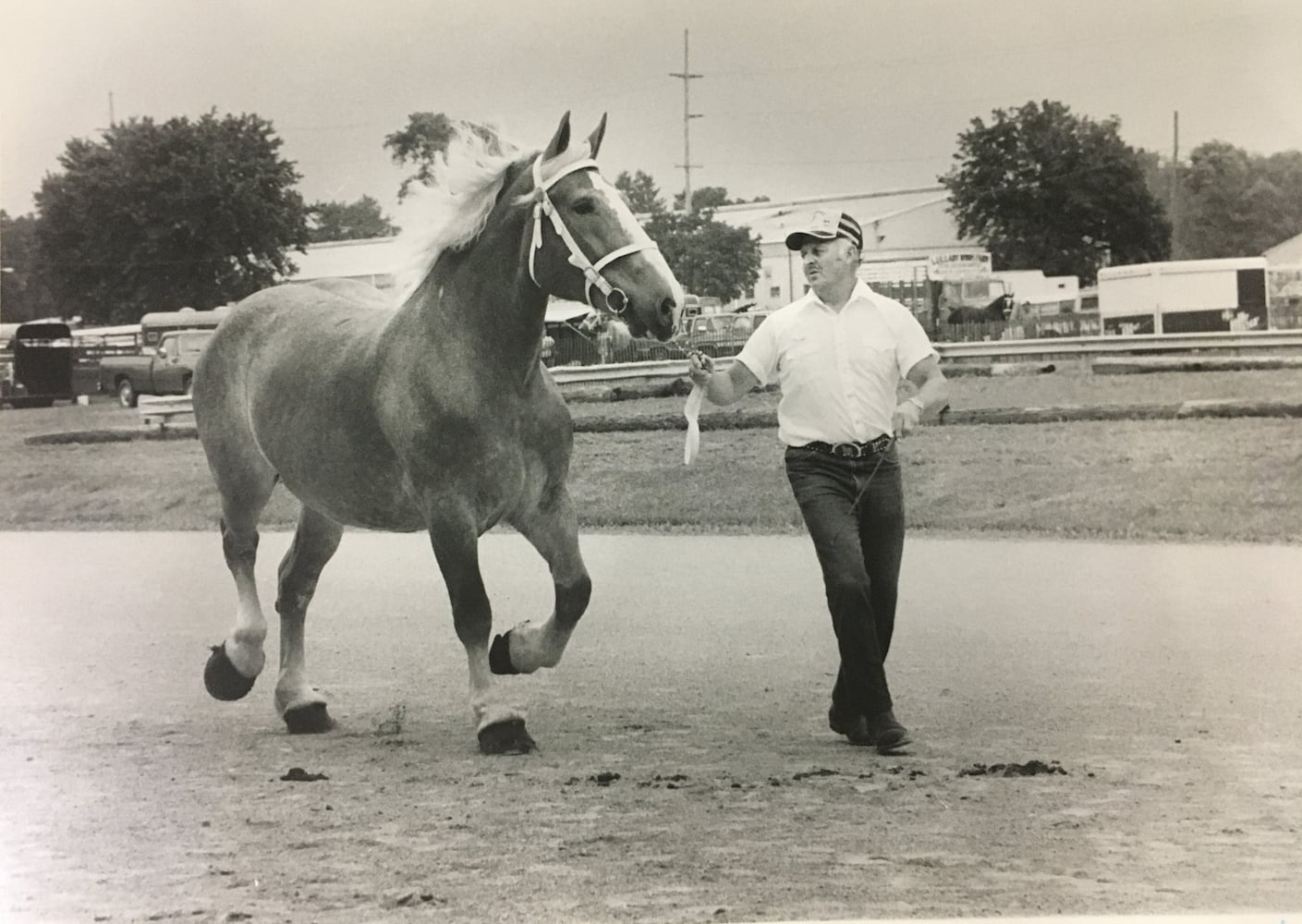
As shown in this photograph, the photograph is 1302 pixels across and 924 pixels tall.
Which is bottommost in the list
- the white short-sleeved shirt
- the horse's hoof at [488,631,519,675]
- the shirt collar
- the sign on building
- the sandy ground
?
the sandy ground

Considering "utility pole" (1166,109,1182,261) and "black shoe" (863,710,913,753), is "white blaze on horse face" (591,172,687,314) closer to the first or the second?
"black shoe" (863,710,913,753)

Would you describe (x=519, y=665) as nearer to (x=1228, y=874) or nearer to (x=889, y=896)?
(x=889, y=896)

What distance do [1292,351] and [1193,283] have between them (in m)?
0.48

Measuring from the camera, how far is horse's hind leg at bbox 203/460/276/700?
4.02 metres

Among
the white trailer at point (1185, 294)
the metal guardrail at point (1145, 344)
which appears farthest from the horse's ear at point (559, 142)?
the white trailer at point (1185, 294)

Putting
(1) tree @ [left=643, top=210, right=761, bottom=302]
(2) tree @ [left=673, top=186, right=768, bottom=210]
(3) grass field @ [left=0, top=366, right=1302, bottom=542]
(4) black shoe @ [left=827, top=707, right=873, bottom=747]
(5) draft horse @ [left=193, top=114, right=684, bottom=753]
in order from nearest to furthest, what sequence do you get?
(5) draft horse @ [left=193, top=114, right=684, bottom=753] < (4) black shoe @ [left=827, top=707, right=873, bottom=747] < (1) tree @ [left=643, top=210, right=761, bottom=302] < (2) tree @ [left=673, top=186, right=768, bottom=210] < (3) grass field @ [left=0, top=366, right=1302, bottom=542]

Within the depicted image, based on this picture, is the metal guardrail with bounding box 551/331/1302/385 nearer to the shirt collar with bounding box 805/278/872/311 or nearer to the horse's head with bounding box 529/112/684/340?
the shirt collar with bounding box 805/278/872/311

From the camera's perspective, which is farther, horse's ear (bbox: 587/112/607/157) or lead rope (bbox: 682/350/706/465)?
lead rope (bbox: 682/350/706/465)

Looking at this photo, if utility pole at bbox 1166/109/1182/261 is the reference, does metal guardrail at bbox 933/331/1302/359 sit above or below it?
below

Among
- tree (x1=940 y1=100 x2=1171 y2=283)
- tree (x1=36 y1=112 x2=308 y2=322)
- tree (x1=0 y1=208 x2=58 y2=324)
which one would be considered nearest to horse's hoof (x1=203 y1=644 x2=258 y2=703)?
tree (x1=36 y1=112 x2=308 y2=322)

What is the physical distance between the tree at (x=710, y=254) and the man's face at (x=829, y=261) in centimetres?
31

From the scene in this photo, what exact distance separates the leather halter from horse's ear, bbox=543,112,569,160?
0.03m

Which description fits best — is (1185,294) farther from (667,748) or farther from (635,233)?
(667,748)

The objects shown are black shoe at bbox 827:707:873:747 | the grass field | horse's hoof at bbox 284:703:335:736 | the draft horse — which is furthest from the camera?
the grass field
